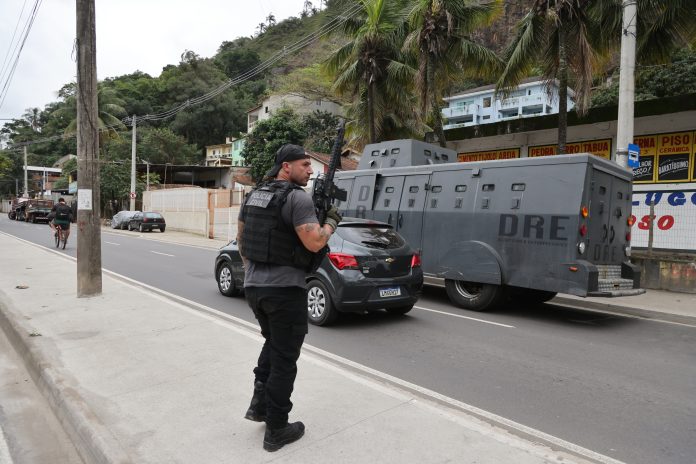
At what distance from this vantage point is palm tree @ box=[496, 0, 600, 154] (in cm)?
1216

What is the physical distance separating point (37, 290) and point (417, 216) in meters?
6.88

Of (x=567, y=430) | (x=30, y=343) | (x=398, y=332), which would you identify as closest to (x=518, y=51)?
(x=398, y=332)

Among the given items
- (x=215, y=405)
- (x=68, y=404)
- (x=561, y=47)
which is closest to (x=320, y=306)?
(x=215, y=405)

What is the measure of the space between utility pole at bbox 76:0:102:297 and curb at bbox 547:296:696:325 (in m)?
8.27

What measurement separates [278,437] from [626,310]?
24.8 ft

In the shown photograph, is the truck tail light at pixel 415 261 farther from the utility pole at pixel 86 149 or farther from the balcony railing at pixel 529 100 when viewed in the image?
the balcony railing at pixel 529 100

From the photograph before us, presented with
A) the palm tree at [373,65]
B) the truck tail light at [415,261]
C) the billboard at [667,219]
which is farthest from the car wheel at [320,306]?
the palm tree at [373,65]

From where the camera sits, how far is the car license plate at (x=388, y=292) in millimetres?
6707

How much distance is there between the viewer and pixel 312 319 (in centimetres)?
685

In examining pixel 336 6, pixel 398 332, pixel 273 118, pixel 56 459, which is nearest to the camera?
pixel 56 459

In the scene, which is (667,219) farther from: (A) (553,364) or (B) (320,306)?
(B) (320,306)

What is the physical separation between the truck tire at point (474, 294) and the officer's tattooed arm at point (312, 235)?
18.6ft

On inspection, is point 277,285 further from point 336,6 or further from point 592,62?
point 336,6

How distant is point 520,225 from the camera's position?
301 inches
